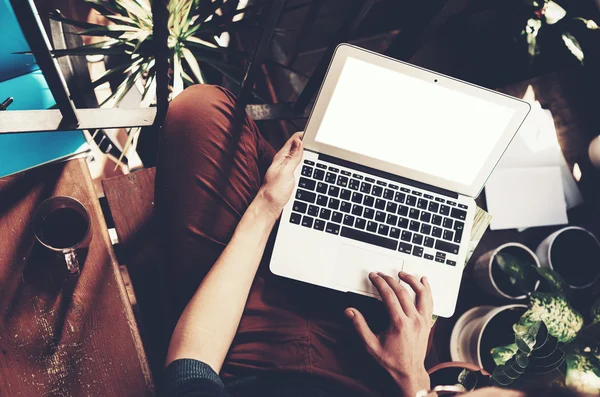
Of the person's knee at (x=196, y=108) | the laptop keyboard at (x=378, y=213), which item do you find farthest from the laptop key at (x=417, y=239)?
the person's knee at (x=196, y=108)

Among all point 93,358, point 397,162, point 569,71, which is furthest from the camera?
point 569,71

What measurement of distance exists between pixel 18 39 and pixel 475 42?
1368 millimetres

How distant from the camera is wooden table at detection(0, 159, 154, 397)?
0.80 m

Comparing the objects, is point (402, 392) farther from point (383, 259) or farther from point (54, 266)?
point (54, 266)

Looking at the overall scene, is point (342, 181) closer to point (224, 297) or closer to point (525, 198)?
point (224, 297)

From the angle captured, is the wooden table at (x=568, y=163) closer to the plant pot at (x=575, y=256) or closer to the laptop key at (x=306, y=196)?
the plant pot at (x=575, y=256)

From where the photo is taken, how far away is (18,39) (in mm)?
1046

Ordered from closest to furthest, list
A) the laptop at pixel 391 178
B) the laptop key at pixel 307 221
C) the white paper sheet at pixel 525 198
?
the laptop at pixel 391 178 → the laptop key at pixel 307 221 → the white paper sheet at pixel 525 198

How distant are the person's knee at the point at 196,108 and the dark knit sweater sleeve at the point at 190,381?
1.60 feet

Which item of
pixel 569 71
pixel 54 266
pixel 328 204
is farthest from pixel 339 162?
pixel 569 71

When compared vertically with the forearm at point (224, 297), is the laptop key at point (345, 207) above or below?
above

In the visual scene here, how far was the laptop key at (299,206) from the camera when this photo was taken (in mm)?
957

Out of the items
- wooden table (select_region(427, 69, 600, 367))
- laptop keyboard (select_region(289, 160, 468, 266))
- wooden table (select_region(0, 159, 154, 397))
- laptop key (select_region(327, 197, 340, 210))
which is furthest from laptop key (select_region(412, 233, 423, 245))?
wooden table (select_region(0, 159, 154, 397))

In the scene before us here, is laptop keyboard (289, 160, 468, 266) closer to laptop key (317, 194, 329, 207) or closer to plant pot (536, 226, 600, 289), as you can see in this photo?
laptop key (317, 194, 329, 207)
